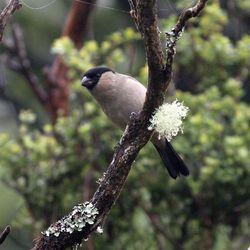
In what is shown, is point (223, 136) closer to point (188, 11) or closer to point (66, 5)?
point (188, 11)

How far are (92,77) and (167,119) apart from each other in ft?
6.06

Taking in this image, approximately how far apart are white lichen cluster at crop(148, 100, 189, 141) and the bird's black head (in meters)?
1.67

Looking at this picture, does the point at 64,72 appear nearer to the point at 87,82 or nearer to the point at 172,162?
the point at 87,82

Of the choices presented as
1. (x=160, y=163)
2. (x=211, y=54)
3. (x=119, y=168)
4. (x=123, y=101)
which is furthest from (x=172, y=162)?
(x=119, y=168)

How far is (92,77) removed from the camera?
4453 mm

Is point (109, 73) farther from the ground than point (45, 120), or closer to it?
closer to it

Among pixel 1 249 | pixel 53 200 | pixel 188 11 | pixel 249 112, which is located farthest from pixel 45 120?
pixel 188 11

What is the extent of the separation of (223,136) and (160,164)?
0.46 meters

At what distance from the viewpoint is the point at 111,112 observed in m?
4.12

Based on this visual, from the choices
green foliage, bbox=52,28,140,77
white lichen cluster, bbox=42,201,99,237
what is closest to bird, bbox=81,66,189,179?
green foliage, bbox=52,28,140,77

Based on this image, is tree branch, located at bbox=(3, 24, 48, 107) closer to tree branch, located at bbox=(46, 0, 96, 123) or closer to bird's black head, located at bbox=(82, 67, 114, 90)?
tree branch, located at bbox=(46, 0, 96, 123)

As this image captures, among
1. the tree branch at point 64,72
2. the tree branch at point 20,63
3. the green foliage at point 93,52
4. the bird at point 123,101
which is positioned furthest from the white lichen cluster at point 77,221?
the tree branch at point 64,72

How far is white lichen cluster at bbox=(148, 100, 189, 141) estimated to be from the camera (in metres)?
2.62

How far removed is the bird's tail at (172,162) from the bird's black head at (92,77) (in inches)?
22.8
